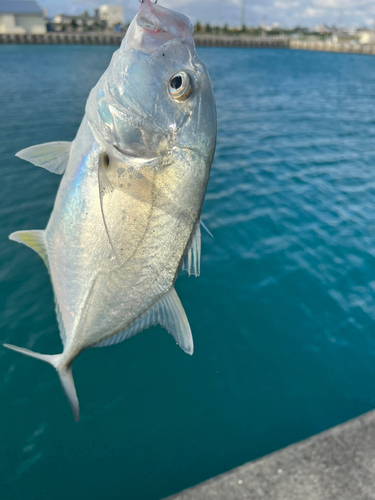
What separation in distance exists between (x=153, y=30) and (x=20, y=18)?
294 ft

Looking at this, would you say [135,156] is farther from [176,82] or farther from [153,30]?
[153,30]

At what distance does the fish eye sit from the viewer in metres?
1.89

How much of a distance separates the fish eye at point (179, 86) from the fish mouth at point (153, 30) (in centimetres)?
18

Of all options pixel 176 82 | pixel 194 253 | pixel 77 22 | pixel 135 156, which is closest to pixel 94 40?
pixel 77 22

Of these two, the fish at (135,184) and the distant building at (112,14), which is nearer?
the fish at (135,184)

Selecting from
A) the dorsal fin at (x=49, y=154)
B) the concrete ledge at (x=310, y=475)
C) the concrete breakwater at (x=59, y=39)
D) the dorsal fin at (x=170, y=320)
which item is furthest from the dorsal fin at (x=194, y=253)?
the concrete breakwater at (x=59, y=39)

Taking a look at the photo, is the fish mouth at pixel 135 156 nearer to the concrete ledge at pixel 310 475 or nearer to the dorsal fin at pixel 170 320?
the dorsal fin at pixel 170 320

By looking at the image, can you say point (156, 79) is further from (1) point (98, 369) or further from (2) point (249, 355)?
(2) point (249, 355)

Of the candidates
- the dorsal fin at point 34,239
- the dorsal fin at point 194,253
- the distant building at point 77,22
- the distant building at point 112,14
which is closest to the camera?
the dorsal fin at point 194,253

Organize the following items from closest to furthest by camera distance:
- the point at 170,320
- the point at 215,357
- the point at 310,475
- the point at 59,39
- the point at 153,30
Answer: the point at 153,30, the point at 170,320, the point at 310,475, the point at 215,357, the point at 59,39

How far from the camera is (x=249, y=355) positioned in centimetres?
450

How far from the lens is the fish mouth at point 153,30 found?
184 centimetres

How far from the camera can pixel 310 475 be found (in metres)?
2.66

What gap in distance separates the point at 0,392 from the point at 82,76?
25815 mm
